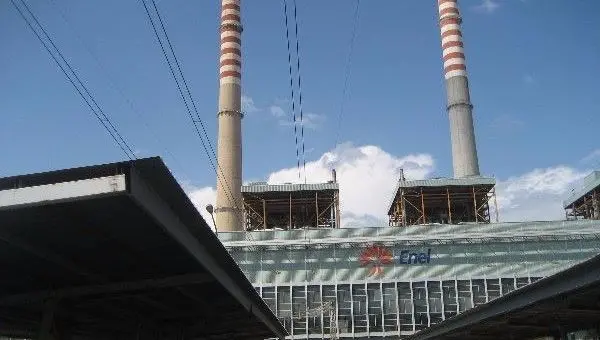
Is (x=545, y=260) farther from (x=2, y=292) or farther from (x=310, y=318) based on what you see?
(x=2, y=292)

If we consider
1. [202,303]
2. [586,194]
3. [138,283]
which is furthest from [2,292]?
[586,194]

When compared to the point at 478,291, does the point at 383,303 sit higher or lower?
lower

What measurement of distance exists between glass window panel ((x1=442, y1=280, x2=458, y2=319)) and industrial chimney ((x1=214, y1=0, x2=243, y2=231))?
19.0 m

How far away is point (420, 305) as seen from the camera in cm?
4453

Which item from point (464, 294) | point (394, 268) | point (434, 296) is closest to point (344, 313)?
point (394, 268)

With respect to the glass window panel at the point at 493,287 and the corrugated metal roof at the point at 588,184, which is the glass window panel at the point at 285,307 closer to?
the glass window panel at the point at 493,287

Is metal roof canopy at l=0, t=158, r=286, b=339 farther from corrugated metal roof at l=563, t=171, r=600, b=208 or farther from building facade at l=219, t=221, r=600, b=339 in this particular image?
corrugated metal roof at l=563, t=171, r=600, b=208

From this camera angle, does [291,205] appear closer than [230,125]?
Yes

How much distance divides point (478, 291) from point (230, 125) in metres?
26.8

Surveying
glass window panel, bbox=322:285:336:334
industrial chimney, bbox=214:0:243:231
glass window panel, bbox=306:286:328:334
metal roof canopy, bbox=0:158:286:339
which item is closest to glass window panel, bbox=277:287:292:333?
glass window panel, bbox=306:286:328:334

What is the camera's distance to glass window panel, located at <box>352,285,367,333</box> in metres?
44.5

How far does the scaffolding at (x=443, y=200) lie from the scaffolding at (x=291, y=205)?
19.6ft

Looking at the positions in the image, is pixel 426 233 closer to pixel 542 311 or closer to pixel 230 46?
pixel 230 46

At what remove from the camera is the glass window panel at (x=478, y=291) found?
44375mm
